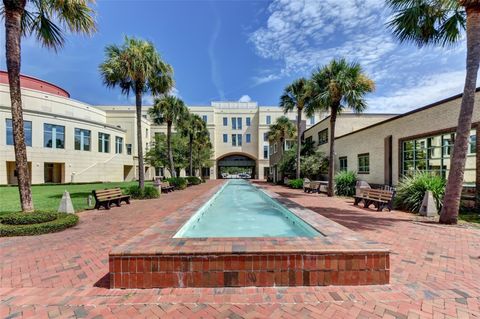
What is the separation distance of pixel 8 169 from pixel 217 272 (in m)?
36.0

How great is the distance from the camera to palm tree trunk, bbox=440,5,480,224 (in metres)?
7.36

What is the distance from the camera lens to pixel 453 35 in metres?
8.79

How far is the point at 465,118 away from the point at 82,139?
3865 centimetres

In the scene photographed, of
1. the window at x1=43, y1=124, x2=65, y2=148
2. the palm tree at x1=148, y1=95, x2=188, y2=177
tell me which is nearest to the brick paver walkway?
the palm tree at x1=148, y1=95, x2=188, y2=177

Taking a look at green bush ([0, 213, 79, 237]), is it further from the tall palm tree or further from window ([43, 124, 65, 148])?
window ([43, 124, 65, 148])

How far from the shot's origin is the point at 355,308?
10.4ft

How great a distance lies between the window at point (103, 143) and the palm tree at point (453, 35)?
125ft

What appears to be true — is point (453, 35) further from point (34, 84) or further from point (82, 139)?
point (34, 84)

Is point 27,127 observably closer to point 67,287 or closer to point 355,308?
point 67,287

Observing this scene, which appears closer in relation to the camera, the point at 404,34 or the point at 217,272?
the point at 217,272

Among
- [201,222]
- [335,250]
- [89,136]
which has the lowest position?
[201,222]

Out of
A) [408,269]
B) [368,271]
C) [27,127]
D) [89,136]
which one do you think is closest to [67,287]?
[368,271]

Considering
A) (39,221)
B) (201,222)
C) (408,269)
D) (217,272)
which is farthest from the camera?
(201,222)

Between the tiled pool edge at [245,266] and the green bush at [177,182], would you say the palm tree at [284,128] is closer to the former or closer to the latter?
the green bush at [177,182]
